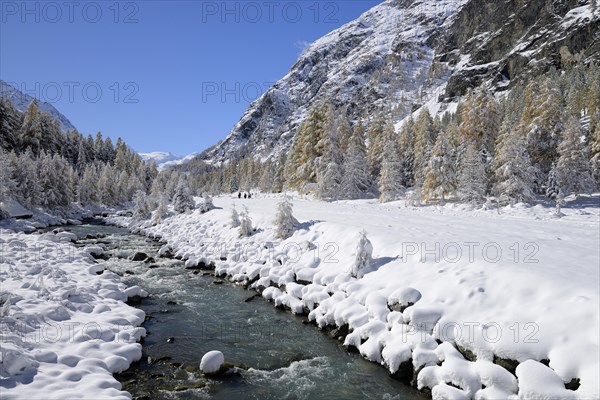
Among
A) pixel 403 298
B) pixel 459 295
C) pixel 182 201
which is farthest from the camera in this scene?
pixel 182 201

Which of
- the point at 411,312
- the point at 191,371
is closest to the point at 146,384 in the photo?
the point at 191,371

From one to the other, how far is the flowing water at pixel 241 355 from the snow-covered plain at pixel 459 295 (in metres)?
0.67

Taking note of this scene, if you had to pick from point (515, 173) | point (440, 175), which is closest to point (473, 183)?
point (515, 173)

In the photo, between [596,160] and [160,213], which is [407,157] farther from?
[160,213]

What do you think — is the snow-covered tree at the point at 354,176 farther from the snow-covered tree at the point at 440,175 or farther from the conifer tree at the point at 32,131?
the conifer tree at the point at 32,131

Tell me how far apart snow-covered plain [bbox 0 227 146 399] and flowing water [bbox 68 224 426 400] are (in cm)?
72

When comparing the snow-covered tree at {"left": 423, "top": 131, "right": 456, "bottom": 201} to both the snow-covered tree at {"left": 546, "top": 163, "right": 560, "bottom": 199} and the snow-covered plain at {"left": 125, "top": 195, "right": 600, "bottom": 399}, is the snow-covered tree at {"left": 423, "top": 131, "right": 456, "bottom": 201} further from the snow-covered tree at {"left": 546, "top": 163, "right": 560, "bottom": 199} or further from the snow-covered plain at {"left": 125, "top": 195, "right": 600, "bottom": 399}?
the snow-covered plain at {"left": 125, "top": 195, "right": 600, "bottom": 399}

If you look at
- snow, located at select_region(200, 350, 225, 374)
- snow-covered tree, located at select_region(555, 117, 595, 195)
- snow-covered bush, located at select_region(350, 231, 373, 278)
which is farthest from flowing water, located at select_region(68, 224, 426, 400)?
snow-covered tree, located at select_region(555, 117, 595, 195)

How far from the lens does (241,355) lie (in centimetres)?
1068

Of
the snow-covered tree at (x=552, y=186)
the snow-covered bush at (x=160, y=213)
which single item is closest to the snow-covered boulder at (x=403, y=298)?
the snow-covered tree at (x=552, y=186)

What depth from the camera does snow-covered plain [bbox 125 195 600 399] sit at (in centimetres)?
754

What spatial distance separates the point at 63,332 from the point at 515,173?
29.9 metres

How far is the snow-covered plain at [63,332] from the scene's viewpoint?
24.9 feet

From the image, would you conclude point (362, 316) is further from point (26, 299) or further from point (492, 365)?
point (26, 299)
